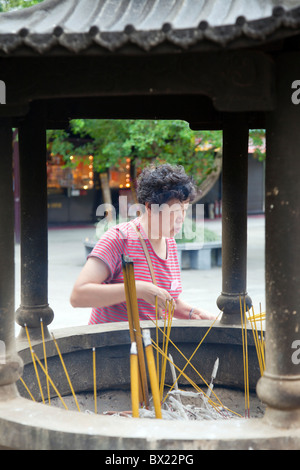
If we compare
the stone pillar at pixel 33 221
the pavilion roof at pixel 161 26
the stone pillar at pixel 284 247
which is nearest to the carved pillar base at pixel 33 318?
the stone pillar at pixel 33 221

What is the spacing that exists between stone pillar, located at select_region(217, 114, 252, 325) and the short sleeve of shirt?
2.50 feet

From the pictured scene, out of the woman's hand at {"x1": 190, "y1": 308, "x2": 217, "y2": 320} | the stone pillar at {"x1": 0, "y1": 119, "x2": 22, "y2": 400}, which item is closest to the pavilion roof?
the stone pillar at {"x1": 0, "y1": 119, "x2": 22, "y2": 400}

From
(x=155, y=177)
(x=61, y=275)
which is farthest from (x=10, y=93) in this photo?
(x=61, y=275)

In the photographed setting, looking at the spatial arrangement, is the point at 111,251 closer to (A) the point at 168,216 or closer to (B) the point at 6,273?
(A) the point at 168,216

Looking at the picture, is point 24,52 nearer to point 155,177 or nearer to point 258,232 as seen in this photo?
point 155,177

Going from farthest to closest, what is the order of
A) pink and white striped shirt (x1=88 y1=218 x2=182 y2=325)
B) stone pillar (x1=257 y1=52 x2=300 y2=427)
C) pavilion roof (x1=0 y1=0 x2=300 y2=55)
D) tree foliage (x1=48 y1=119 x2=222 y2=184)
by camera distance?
1. tree foliage (x1=48 y1=119 x2=222 y2=184)
2. pink and white striped shirt (x1=88 y1=218 x2=182 y2=325)
3. stone pillar (x1=257 y1=52 x2=300 y2=427)
4. pavilion roof (x1=0 y1=0 x2=300 y2=55)

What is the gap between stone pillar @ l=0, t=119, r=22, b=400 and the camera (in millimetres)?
2471

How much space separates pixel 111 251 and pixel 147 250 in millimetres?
237

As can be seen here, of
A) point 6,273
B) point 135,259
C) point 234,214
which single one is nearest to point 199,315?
point 234,214

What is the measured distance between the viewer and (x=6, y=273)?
2.50 m

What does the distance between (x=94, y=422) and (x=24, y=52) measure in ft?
4.42

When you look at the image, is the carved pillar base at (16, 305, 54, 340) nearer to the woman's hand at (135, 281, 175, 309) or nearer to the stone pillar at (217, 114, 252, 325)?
the woman's hand at (135, 281, 175, 309)
